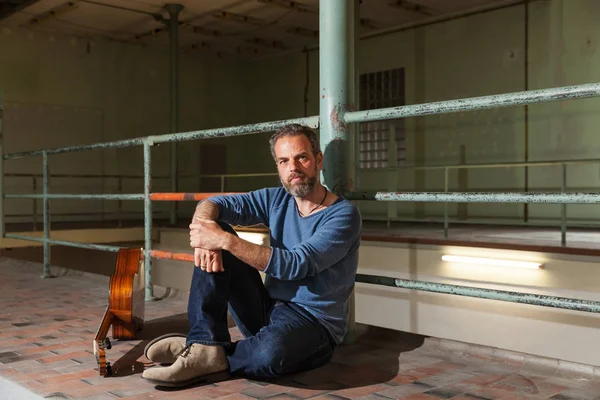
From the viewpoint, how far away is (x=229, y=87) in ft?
44.5

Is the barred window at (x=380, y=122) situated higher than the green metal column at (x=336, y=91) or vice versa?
the barred window at (x=380, y=122)

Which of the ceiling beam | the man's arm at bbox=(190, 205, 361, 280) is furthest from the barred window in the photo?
the man's arm at bbox=(190, 205, 361, 280)

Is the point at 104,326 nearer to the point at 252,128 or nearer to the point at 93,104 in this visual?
the point at 252,128

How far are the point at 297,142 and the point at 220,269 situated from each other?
1.45 ft

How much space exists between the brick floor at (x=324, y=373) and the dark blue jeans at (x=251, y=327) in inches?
2.2

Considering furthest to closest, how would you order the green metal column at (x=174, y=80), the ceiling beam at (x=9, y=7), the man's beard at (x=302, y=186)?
1. the green metal column at (x=174, y=80)
2. the ceiling beam at (x=9, y=7)
3. the man's beard at (x=302, y=186)

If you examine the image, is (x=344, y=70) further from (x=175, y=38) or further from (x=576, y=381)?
(x=175, y=38)

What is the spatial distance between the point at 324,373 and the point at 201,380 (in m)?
0.38

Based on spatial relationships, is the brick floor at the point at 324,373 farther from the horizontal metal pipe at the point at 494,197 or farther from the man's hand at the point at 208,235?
the horizontal metal pipe at the point at 494,197

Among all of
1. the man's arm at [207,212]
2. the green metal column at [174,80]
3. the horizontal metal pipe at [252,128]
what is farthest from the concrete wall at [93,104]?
the man's arm at [207,212]

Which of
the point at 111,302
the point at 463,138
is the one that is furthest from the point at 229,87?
the point at 111,302

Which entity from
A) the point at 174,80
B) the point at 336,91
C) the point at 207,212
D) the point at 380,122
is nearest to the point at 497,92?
the point at 380,122

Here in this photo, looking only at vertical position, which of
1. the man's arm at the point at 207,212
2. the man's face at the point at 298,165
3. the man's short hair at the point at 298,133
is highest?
the man's short hair at the point at 298,133

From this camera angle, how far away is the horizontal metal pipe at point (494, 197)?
1.62 m
